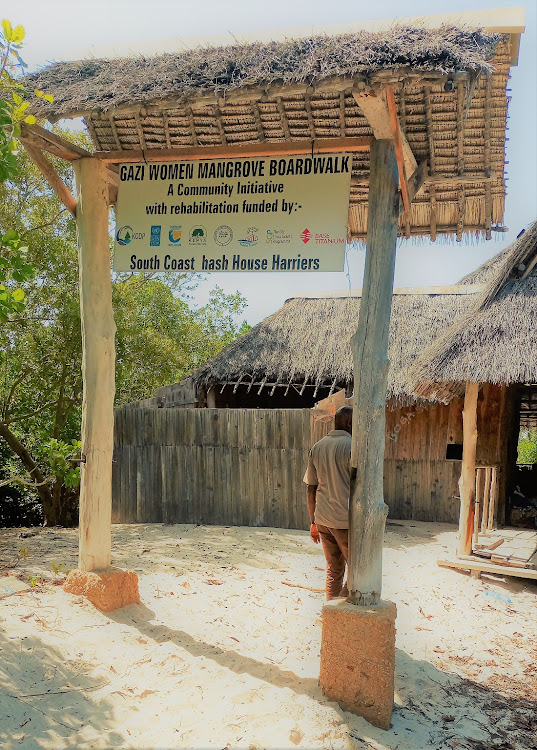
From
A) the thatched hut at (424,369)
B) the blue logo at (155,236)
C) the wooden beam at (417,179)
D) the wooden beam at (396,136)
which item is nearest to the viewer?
the wooden beam at (396,136)

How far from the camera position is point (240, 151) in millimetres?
5258

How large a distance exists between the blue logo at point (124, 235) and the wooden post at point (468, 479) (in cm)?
509

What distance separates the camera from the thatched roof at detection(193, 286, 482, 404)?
12688 mm

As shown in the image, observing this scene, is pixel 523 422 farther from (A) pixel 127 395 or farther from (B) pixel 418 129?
→ (B) pixel 418 129

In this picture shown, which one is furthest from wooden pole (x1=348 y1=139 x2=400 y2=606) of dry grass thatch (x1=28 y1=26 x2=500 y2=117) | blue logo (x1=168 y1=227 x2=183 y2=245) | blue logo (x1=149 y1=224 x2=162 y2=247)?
blue logo (x1=149 y1=224 x2=162 y2=247)

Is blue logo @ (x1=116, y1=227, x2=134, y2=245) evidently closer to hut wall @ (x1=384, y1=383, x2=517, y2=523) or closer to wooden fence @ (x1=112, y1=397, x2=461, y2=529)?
wooden fence @ (x1=112, y1=397, x2=461, y2=529)

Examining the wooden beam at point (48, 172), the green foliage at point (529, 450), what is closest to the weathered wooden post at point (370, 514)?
the wooden beam at point (48, 172)

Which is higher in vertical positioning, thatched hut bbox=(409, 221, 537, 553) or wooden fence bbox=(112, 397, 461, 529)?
thatched hut bbox=(409, 221, 537, 553)

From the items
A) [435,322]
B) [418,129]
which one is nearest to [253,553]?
[418,129]

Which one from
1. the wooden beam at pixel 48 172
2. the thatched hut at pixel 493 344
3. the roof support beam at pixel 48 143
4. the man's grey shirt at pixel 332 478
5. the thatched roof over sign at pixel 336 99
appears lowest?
the man's grey shirt at pixel 332 478

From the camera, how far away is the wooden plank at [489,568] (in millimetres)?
7820

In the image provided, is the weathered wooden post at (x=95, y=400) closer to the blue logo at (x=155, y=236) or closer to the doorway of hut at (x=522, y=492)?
the blue logo at (x=155, y=236)

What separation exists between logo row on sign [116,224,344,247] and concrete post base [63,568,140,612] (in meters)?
2.65

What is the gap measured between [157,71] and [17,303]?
6.38 feet
